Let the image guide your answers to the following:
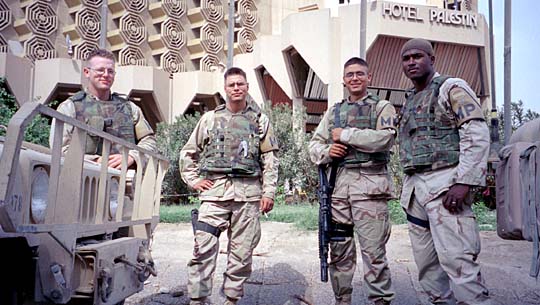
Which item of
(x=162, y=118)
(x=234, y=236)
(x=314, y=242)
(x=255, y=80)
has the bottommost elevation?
(x=314, y=242)

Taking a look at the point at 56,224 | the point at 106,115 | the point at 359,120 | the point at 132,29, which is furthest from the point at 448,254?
the point at 132,29

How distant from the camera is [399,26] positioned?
17312mm

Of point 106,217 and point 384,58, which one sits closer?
point 106,217

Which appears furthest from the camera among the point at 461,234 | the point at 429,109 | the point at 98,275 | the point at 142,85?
the point at 142,85

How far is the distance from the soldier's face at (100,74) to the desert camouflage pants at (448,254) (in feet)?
7.30

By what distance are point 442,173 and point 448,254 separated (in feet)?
1.60

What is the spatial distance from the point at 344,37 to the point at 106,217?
51.2 feet

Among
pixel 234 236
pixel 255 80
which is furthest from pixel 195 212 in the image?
pixel 255 80

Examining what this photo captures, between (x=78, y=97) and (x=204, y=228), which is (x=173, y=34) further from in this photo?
(x=204, y=228)

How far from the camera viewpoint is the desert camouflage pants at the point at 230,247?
141 inches

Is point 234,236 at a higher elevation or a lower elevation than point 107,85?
lower

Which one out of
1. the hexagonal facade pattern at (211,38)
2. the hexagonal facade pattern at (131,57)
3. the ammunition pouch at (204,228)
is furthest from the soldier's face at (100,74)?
the hexagonal facade pattern at (211,38)

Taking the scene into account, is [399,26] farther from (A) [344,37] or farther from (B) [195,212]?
(B) [195,212]

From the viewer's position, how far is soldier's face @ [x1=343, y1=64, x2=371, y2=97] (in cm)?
380
